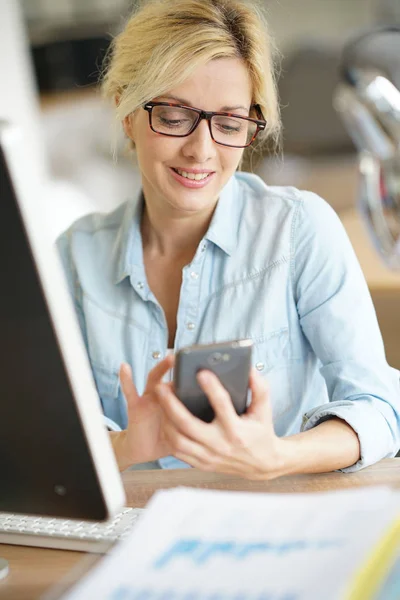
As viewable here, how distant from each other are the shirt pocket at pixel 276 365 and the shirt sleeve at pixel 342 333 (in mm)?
50

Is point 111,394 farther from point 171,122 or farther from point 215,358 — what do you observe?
point 215,358

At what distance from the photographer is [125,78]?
1.63m

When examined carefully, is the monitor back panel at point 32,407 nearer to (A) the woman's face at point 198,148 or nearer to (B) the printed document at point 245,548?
(B) the printed document at point 245,548

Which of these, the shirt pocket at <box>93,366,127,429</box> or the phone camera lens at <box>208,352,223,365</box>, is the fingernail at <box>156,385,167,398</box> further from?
the shirt pocket at <box>93,366,127,429</box>

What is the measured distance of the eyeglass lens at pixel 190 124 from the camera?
4.98ft

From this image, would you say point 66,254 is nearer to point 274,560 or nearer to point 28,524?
point 28,524

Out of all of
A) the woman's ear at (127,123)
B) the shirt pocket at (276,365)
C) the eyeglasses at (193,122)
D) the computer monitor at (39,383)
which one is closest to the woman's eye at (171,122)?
the eyeglasses at (193,122)

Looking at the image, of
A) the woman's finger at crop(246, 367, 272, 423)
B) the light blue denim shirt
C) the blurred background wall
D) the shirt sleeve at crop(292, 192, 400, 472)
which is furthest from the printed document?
the blurred background wall

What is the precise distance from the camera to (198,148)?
59.6 inches

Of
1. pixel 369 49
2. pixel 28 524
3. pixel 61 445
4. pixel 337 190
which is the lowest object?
pixel 337 190

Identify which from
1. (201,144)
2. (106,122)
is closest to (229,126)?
(201,144)

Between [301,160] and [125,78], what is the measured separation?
4.41 metres

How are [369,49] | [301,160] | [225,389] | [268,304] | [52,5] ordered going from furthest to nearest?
[52,5] < [301,160] < [268,304] < [369,49] < [225,389]

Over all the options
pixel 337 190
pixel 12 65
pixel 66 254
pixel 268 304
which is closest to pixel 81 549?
pixel 268 304
